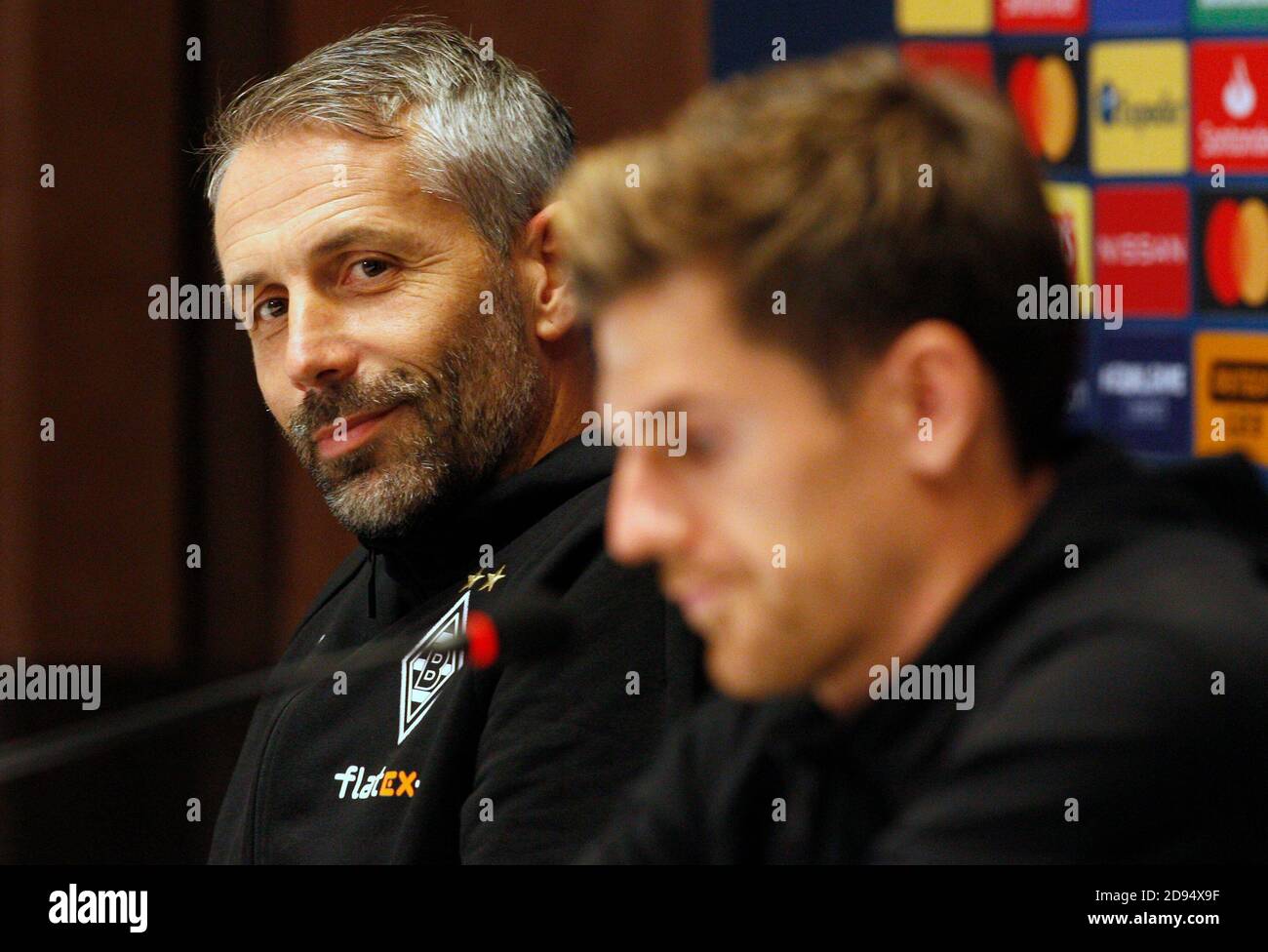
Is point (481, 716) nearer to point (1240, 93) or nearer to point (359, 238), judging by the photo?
point (359, 238)

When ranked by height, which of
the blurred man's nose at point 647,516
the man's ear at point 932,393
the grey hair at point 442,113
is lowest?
the blurred man's nose at point 647,516

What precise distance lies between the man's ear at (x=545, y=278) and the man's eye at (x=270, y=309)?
0.26 metres

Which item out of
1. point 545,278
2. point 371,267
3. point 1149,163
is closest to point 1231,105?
point 1149,163

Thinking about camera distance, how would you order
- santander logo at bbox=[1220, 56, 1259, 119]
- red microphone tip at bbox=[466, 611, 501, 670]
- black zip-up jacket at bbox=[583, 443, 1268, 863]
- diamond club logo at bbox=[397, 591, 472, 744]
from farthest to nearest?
santander logo at bbox=[1220, 56, 1259, 119] → diamond club logo at bbox=[397, 591, 472, 744] → red microphone tip at bbox=[466, 611, 501, 670] → black zip-up jacket at bbox=[583, 443, 1268, 863]

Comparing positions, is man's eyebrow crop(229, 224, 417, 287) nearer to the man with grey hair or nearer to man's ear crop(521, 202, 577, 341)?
the man with grey hair

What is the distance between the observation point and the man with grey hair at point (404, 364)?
1585 mm

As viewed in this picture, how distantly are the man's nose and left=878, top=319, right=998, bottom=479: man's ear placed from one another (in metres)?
0.82

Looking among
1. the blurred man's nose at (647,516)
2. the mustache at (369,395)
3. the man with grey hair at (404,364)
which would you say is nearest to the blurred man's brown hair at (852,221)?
the blurred man's nose at (647,516)

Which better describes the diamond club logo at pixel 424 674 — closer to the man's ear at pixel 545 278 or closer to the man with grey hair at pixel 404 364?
the man with grey hair at pixel 404 364

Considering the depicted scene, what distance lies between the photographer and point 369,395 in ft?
5.41

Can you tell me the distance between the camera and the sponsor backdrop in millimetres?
2855

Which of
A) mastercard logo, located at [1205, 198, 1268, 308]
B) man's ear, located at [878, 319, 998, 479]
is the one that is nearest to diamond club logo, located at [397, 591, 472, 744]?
man's ear, located at [878, 319, 998, 479]

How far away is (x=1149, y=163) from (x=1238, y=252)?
0.71 ft
